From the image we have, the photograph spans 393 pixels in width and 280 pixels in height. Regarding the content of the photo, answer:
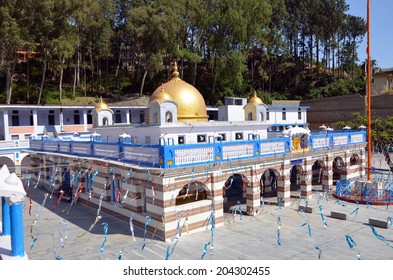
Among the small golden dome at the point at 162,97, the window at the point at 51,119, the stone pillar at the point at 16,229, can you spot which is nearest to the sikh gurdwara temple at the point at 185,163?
the small golden dome at the point at 162,97

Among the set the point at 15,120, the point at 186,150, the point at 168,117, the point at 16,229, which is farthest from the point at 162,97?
the point at 15,120

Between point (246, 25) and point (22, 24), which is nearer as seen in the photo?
point (22, 24)

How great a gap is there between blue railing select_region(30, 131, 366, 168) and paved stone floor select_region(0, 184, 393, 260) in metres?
2.98

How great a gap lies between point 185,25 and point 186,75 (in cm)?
952

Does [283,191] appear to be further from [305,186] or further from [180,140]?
[180,140]

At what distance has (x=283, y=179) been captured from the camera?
19.5 m

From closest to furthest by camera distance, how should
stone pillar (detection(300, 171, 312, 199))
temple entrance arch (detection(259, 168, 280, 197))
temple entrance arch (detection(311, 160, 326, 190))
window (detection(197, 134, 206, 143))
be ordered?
window (detection(197, 134, 206, 143)) < stone pillar (detection(300, 171, 312, 199)) < temple entrance arch (detection(259, 168, 280, 197)) < temple entrance arch (detection(311, 160, 326, 190))

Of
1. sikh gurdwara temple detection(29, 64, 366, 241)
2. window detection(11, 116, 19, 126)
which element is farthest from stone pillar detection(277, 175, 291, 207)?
window detection(11, 116, 19, 126)

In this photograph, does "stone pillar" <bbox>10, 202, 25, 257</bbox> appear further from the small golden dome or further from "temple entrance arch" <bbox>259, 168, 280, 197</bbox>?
"temple entrance arch" <bbox>259, 168, 280, 197</bbox>

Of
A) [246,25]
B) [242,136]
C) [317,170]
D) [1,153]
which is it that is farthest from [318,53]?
[1,153]

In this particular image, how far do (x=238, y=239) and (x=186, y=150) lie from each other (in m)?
4.10

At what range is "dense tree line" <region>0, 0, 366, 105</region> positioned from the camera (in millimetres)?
40969

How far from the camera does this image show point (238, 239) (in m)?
14.6

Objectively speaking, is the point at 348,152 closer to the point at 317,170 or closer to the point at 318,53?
the point at 317,170
